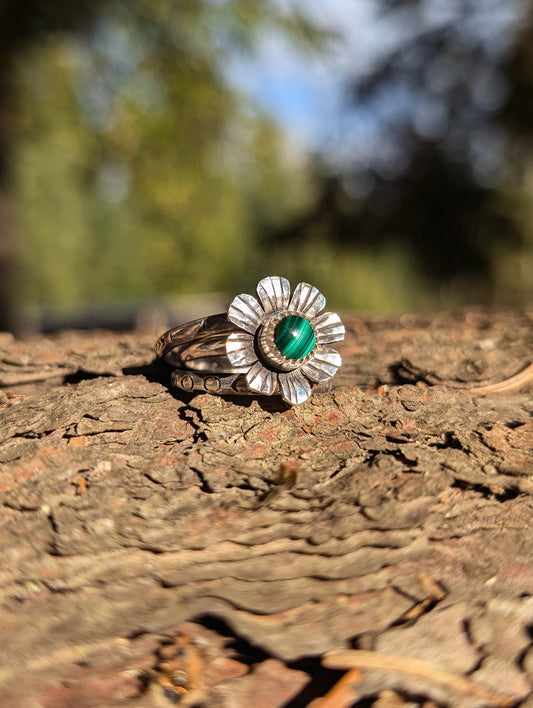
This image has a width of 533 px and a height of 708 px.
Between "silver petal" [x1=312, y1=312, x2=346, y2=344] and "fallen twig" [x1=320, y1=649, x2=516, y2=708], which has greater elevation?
"silver petal" [x1=312, y1=312, x2=346, y2=344]

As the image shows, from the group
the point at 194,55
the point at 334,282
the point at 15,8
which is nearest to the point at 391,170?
the point at 334,282

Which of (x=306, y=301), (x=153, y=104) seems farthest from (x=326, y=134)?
(x=306, y=301)

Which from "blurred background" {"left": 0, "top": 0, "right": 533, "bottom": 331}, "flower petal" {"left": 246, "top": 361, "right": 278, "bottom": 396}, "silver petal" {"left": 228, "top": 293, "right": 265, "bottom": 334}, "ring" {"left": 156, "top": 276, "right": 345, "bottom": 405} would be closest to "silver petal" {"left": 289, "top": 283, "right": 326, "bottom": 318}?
"ring" {"left": 156, "top": 276, "right": 345, "bottom": 405}

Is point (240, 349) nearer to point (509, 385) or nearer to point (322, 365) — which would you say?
point (322, 365)

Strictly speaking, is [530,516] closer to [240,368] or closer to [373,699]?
[373,699]

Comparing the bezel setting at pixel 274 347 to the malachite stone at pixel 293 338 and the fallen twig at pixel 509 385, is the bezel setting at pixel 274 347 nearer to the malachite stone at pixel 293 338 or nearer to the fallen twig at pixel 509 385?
the malachite stone at pixel 293 338

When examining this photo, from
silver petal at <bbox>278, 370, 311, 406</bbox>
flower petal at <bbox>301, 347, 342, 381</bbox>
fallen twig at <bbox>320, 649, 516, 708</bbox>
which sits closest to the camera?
fallen twig at <bbox>320, 649, 516, 708</bbox>

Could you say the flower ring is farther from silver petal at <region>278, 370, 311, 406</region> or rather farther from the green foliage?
the green foliage
